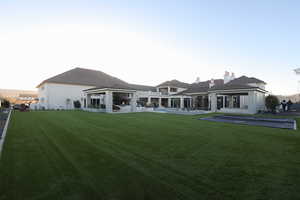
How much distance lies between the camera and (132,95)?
2402 cm

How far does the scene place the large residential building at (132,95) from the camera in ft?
71.2

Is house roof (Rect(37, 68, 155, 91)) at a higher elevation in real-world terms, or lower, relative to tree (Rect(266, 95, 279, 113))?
higher

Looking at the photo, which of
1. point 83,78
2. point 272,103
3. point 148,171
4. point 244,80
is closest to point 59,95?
point 83,78

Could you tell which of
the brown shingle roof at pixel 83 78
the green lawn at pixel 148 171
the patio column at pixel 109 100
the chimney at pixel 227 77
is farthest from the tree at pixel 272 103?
the brown shingle roof at pixel 83 78

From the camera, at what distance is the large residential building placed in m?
21.7

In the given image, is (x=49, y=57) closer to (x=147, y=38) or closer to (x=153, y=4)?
(x=147, y=38)

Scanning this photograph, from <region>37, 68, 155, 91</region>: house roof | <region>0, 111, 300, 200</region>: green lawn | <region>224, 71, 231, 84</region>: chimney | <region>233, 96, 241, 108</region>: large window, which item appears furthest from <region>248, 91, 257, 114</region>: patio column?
<region>37, 68, 155, 91</region>: house roof

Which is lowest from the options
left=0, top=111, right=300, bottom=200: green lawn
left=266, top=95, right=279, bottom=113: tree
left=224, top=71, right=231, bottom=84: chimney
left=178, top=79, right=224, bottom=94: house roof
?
left=0, top=111, right=300, bottom=200: green lawn

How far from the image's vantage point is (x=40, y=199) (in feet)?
8.22

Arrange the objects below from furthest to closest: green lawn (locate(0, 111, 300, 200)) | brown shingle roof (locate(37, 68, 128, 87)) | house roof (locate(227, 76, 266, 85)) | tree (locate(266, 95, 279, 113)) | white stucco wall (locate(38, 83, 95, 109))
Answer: brown shingle roof (locate(37, 68, 128, 87))
house roof (locate(227, 76, 266, 85))
white stucco wall (locate(38, 83, 95, 109))
tree (locate(266, 95, 279, 113))
green lawn (locate(0, 111, 300, 200))

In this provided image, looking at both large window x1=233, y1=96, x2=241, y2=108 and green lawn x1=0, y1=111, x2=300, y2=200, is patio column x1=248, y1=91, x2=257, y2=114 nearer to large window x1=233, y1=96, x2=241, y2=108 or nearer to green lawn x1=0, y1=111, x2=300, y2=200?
large window x1=233, y1=96, x2=241, y2=108

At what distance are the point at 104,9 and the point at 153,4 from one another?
485 cm

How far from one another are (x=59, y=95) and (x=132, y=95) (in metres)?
15.1

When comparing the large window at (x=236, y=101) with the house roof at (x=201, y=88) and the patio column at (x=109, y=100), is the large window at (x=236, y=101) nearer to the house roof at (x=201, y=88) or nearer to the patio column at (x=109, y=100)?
the house roof at (x=201, y=88)
